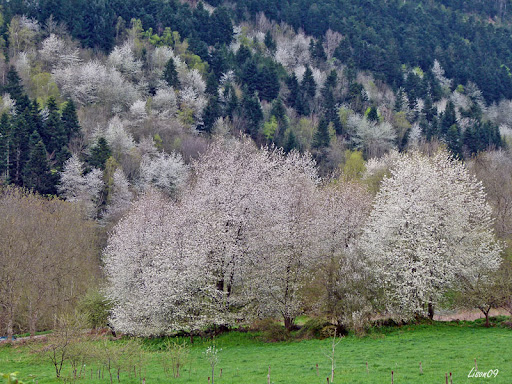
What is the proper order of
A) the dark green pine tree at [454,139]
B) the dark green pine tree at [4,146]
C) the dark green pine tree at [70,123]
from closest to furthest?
the dark green pine tree at [4,146] → the dark green pine tree at [70,123] → the dark green pine tree at [454,139]

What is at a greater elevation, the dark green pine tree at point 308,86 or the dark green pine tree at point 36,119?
the dark green pine tree at point 308,86

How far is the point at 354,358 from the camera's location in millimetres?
24672

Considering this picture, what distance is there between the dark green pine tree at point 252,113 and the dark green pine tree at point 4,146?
3904 cm

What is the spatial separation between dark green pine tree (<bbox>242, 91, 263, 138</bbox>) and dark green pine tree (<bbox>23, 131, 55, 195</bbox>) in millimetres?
37654

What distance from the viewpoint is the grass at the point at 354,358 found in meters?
20.6

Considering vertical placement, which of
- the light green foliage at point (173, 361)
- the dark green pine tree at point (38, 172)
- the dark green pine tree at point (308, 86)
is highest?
the dark green pine tree at point (308, 86)

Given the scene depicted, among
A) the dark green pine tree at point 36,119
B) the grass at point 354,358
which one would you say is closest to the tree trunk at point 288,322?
the grass at point 354,358

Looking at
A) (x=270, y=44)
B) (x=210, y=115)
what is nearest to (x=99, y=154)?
(x=210, y=115)

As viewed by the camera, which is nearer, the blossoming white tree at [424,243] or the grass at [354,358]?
the grass at [354,358]

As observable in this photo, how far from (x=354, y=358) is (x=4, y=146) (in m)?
56.5

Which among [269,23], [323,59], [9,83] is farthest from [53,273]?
[269,23]

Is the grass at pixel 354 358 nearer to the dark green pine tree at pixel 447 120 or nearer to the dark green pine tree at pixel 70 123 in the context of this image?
the dark green pine tree at pixel 70 123

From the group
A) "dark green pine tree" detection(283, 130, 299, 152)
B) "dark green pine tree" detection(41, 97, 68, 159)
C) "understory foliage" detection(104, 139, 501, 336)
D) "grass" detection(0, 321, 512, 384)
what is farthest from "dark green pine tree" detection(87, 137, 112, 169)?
"grass" detection(0, 321, 512, 384)
